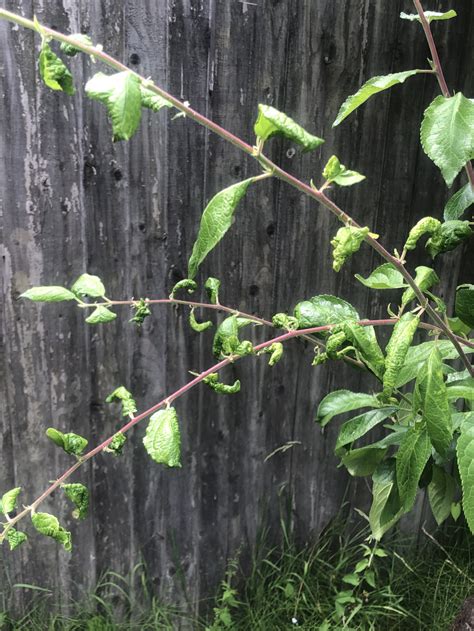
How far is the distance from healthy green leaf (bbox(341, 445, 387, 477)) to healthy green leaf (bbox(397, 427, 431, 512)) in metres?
0.37

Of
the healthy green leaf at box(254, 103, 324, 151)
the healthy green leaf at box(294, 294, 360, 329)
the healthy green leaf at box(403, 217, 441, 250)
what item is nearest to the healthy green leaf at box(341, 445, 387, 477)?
the healthy green leaf at box(294, 294, 360, 329)

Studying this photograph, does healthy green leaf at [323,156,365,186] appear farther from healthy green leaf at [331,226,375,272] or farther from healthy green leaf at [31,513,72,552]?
healthy green leaf at [31,513,72,552]

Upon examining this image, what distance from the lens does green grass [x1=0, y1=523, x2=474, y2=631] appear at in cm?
193

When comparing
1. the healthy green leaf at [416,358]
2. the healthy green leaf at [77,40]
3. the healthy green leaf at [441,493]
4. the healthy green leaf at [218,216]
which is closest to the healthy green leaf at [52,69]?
the healthy green leaf at [77,40]

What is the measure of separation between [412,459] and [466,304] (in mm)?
301

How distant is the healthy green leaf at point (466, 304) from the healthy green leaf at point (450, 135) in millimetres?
273

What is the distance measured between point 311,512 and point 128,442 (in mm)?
758

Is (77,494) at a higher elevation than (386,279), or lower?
lower

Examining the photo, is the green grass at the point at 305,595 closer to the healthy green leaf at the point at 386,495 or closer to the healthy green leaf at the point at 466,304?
the healthy green leaf at the point at 386,495

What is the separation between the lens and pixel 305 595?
6.77ft

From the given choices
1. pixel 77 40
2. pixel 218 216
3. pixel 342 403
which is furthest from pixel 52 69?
pixel 342 403

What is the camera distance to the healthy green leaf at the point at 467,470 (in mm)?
912

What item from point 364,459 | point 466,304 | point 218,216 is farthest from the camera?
point 364,459

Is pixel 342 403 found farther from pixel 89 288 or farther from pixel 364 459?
pixel 89 288
